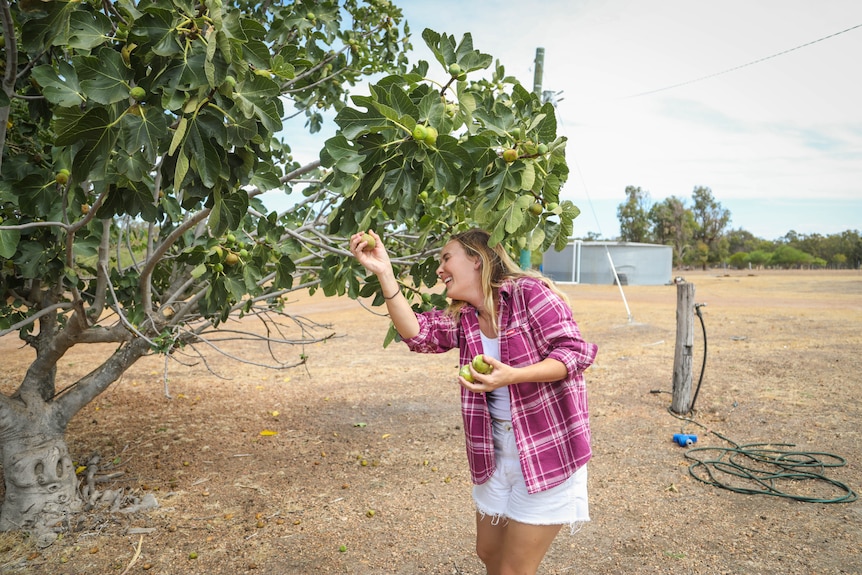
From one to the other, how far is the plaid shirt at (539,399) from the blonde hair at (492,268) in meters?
0.04

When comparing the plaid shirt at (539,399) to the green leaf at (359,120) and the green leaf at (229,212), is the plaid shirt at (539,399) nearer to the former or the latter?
the green leaf at (359,120)

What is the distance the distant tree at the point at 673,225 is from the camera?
7262 cm

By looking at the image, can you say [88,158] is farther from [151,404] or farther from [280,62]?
[151,404]

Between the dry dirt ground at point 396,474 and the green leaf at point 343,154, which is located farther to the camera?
the dry dirt ground at point 396,474

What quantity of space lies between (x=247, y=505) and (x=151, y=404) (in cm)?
313

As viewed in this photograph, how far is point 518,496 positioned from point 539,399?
14.3 inches

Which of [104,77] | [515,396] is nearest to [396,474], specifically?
[515,396]

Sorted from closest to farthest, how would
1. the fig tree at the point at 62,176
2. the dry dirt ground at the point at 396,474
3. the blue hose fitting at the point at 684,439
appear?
the fig tree at the point at 62,176, the dry dirt ground at the point at 396,474, the blue hose fitting at the point at 684,439

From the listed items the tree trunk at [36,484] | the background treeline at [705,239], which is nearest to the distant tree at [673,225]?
the background treeline at [705,239]

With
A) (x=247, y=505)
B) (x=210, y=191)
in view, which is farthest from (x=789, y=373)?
(x=210, y=191)

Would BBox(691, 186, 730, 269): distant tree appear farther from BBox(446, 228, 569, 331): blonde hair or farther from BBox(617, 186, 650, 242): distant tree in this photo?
BBox(446, 228, 569, 331): blonde hair

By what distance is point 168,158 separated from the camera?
7.00ft

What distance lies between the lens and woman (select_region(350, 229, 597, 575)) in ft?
7.50

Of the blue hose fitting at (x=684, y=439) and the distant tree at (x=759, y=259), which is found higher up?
the distant tree at (x=759, y=259)
